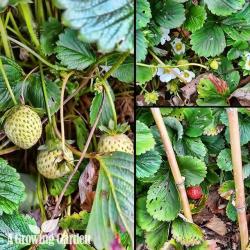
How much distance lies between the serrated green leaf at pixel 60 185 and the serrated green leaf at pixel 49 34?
215 millimetres

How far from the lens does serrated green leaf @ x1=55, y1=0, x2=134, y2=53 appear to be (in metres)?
0.81

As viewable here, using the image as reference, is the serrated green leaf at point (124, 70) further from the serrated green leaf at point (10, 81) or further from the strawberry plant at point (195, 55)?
the serrated green leaf at point (10, 81)

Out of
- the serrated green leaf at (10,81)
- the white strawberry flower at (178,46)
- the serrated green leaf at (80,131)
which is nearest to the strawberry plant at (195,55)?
the white strawberry flower at (178,46)

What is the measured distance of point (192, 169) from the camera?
3.21 feet

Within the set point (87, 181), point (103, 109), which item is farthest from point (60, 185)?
point (103, 109)

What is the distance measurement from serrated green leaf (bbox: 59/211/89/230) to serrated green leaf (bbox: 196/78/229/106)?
0.28 meters

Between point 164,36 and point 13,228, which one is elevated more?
point 164,36

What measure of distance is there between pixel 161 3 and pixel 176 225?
0.39m

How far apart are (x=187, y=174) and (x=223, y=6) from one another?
11.8 inches

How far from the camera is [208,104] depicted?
3.24ft

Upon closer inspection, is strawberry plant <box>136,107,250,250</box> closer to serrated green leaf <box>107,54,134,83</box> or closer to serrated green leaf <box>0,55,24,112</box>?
serrated green leaf <box>107,54,134,83</box>

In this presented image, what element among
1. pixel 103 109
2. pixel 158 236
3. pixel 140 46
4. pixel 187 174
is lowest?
pixel 158 236

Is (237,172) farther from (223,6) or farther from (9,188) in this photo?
(9,188)

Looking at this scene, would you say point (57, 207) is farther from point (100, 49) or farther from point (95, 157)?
point (100, 49)
